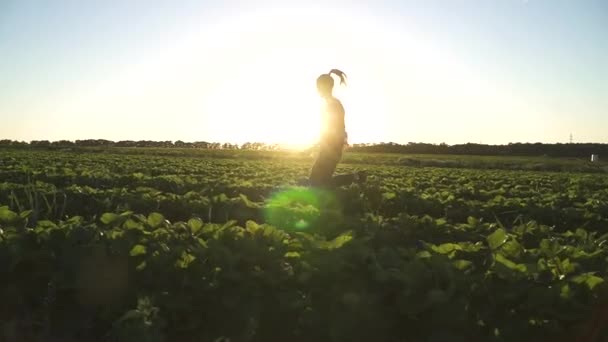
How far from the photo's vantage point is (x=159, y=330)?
274cm

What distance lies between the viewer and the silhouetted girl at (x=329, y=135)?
25.7 feet

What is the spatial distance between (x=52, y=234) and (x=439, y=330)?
241 centimetres

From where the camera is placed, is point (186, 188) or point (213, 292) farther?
point (186, 188)

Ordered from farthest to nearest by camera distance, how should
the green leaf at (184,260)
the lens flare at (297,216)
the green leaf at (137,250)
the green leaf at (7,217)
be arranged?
the lens flare at (297,216), the green leaf at (7,217), the green leaf at (137,250), the green leaf at (184,260)

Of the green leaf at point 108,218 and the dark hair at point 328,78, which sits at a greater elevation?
the dark hair at point 328,78

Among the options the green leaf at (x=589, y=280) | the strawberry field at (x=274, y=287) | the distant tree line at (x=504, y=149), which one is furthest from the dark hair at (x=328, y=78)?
the distant tree line at (x=504, y=149)

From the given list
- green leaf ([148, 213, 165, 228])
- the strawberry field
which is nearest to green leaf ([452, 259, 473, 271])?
the strawberry field

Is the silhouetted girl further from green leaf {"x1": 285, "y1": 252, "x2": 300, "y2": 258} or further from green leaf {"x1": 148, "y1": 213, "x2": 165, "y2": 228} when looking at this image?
green leaf {"x1": 285, "y1": 252, "x2": 300, "y2": 258}

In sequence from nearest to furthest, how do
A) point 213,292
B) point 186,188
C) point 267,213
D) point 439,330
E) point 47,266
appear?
point 439,330
point 213,292
point 47,266
point 267,213
point 186,188

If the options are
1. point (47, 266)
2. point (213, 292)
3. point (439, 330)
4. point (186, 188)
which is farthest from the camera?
point (186, 188)

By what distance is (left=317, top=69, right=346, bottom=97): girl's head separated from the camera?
7.75 metres

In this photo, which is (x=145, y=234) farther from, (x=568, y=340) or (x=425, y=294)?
(x=568, y=340)

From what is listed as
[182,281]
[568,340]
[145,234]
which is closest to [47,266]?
[145,234]

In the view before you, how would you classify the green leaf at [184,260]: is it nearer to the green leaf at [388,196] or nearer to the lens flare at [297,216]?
the lens flare at [297,216]
